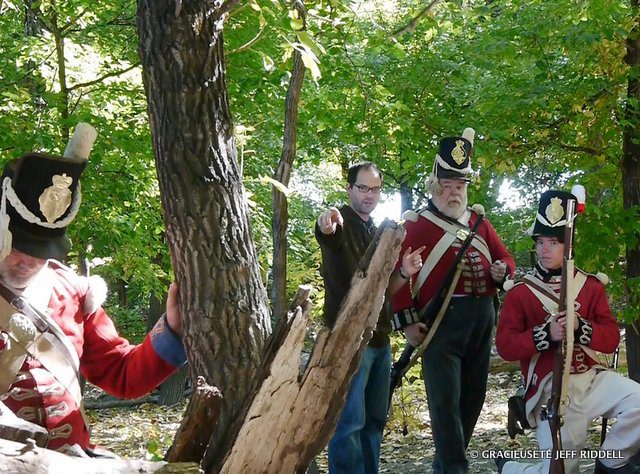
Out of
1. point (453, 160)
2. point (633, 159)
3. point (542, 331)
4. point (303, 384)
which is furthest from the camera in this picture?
point (633, 159)

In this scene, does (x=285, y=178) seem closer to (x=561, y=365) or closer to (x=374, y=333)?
(x=374, y=333)

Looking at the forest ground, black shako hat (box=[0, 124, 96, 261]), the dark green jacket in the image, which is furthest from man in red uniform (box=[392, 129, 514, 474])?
black shako hat (box=[0, 124, 96, 261])

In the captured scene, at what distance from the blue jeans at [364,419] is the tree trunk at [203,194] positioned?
4.78 ft

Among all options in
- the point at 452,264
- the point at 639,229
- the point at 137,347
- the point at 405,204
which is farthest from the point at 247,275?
the point at 405,204

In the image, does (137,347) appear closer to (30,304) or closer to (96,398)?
(30,304)

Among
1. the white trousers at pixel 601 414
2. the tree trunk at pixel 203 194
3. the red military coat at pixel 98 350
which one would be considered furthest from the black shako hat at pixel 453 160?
the red military coat at pixel 98 350

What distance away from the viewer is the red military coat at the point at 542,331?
16.8 feet

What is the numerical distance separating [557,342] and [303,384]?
2930mm

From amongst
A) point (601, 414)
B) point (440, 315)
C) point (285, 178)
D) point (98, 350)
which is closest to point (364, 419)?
point (440, 315)

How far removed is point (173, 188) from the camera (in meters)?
3.88

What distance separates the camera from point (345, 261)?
5.33m

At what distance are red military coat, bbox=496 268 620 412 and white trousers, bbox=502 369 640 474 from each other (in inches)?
4.2

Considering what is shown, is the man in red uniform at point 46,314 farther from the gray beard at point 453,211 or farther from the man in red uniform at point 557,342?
the gray beard at point 453,211

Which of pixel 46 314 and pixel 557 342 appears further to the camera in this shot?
pixel 557 342
